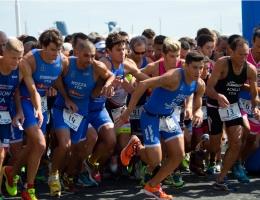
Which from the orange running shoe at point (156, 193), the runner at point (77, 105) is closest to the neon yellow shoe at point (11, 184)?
the runner at point (77, 105)

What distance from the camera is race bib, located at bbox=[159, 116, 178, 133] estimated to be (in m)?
7.63

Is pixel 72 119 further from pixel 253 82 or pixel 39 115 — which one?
pixel 253 82

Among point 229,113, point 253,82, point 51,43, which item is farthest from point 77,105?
point 253,82

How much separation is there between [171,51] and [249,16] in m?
1.74

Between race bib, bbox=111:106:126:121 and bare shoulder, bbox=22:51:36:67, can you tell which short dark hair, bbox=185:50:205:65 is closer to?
race bib, bbox=111:106:126:121

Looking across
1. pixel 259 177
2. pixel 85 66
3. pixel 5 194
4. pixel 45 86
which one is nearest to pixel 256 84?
pixel 259 177

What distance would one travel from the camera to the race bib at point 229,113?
27.0 ft

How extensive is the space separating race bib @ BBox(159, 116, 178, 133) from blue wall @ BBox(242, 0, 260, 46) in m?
2.41

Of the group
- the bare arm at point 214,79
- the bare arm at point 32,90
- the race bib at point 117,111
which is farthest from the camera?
the race bib at point 117,111

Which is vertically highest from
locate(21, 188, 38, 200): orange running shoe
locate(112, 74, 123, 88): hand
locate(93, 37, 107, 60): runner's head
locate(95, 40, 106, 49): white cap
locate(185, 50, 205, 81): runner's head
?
locate(95, 40, 106, 49): white cap

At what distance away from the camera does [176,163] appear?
7.53 m

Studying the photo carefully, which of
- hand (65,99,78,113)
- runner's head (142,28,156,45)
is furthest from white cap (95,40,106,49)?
runner's head (142,28,156,45)

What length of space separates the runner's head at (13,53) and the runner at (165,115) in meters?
1.44

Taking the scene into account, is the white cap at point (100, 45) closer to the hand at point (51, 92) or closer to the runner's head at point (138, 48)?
the runner's head at point (138, 48)
